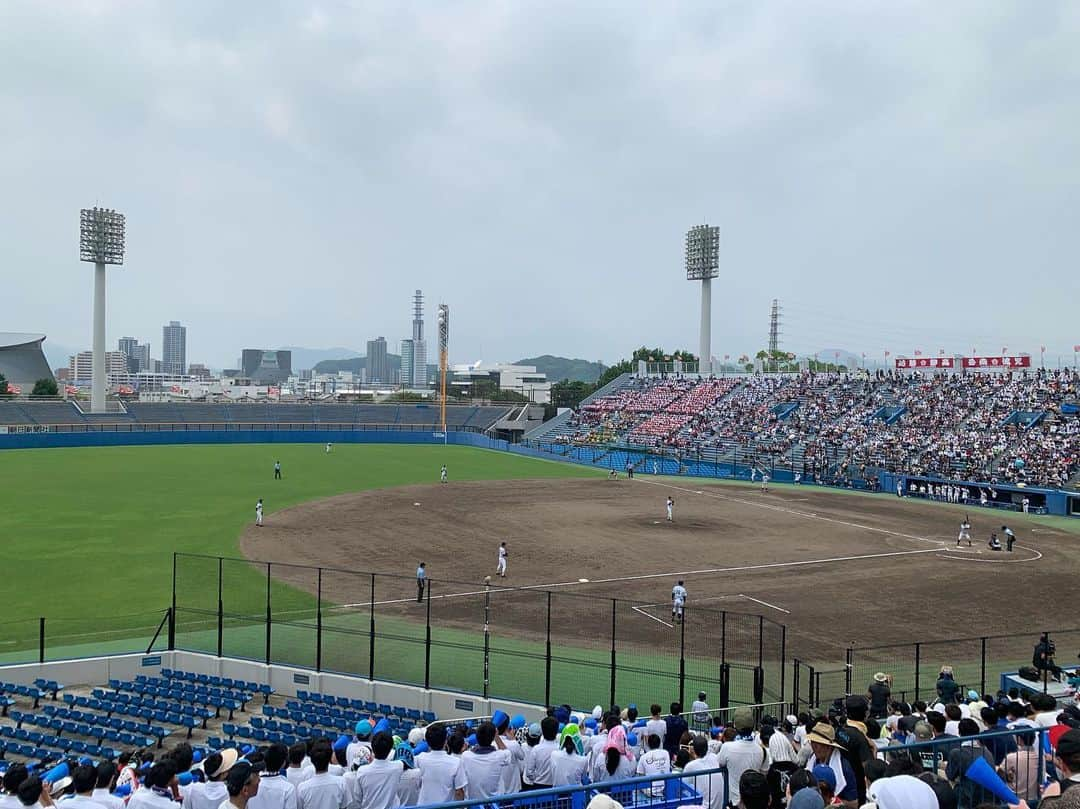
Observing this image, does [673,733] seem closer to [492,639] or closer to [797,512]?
[492,639]

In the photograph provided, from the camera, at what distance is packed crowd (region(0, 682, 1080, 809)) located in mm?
5977

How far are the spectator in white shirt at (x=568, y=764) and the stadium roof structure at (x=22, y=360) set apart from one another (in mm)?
155541

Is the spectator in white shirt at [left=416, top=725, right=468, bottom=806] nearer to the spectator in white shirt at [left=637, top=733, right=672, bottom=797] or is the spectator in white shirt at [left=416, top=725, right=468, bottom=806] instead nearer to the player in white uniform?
the spectator in white shirt at [left=637, top=733, right=672, bottom=797]

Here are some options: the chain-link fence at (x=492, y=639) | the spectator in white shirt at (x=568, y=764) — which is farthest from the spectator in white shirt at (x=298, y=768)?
the chain-link fence at (x=492, y=639)

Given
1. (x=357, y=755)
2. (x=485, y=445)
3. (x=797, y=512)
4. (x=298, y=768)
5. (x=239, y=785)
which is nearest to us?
(x=239, y=785)

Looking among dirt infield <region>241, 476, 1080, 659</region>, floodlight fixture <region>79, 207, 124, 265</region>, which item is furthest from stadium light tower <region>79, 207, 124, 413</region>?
dirt infield <region>241, 476, 1080, 659</region>

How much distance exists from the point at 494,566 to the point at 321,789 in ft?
72.4

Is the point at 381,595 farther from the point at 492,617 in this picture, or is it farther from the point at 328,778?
the point at 328,778

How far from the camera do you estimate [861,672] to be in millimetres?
18734

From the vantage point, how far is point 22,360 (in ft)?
468

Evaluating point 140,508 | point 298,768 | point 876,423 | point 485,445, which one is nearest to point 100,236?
point 485,445

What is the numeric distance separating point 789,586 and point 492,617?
34.1ft

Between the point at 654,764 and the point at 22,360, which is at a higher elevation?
the point at 22,360

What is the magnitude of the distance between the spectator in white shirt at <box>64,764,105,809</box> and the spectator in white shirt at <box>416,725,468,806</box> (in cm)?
285
